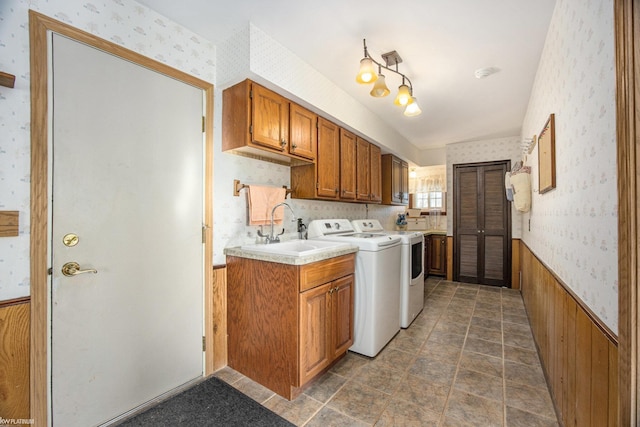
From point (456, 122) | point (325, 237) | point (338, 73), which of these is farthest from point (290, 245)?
point (456, 122)

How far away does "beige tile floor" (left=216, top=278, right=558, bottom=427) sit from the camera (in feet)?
5.14

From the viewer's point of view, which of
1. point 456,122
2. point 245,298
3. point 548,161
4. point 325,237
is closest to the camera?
point 548,161

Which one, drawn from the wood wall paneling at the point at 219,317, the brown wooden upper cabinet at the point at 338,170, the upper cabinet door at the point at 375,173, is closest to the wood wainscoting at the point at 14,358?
the wood wall paneling at the point at 219,317

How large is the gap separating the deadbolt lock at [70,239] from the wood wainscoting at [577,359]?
2296 mm

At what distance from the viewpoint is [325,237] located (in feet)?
8.58

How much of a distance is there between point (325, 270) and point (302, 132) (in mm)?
1242

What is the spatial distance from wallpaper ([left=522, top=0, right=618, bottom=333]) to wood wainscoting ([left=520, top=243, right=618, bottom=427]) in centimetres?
8

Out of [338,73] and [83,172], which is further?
[338,73]

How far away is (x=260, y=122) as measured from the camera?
1.99 m

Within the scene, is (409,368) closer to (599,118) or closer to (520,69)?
(599,118)

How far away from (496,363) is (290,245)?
75.2 inches

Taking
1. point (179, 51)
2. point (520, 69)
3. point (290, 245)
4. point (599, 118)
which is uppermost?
point (520, 69)

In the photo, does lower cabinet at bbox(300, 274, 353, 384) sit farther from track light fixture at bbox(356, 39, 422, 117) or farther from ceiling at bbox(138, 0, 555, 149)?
ceiling at bbox(138, 0, 555, 149)

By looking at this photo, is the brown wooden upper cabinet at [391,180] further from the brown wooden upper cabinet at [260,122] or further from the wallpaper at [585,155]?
the wallpaper at [585,155]
